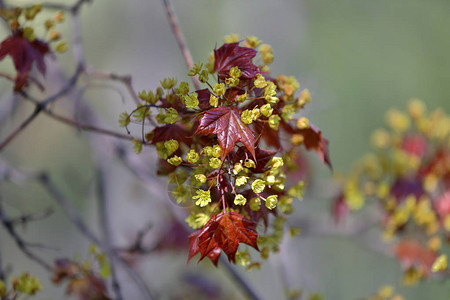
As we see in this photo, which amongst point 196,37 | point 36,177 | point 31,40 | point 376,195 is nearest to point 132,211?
point 36,177

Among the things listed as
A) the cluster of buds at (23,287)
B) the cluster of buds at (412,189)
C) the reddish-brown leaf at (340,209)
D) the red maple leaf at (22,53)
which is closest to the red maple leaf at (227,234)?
the cluster of buds at (23,287)

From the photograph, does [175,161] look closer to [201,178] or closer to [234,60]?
[201,178]

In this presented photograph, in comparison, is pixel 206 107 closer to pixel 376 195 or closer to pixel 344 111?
pixel 376 195

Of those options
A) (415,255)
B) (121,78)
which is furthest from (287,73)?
(121,78)

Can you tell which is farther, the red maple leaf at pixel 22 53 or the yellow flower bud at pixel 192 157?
the red maple leaf at pixel 22 53

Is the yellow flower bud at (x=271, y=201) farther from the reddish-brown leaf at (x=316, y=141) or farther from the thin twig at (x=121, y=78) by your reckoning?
the thin twig at (x=121, y=78)

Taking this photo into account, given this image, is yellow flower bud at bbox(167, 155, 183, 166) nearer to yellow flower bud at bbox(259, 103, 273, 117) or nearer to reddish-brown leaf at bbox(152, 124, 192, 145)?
reddish-brown leaf at bbox(152, 124, 192, 145)

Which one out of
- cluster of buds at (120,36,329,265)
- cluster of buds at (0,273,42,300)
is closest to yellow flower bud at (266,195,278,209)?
cluster of buds at (120,36,329,265)
